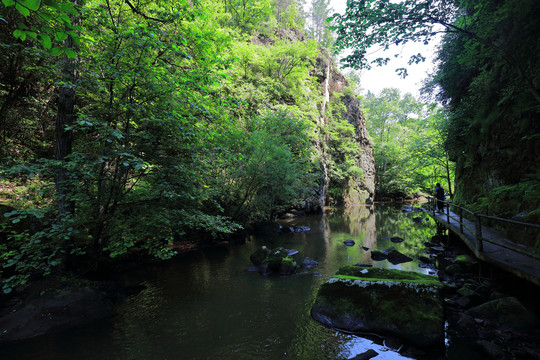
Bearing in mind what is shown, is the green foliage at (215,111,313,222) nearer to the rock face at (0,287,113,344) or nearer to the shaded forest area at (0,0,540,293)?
the shaded forest area at (0,0,540,293)

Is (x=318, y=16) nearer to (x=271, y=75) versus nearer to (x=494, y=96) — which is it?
(x=271, y=75)

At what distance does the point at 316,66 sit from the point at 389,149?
23536 mm

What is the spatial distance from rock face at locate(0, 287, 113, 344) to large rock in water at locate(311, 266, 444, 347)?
Result: 19.1 feet

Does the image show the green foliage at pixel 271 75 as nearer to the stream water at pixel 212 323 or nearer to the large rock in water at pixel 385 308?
the stream water at pixel 212 323

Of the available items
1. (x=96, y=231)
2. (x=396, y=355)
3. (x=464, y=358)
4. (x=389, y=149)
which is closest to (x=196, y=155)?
(x=96, y=231)

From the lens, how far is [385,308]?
5082 millimetres

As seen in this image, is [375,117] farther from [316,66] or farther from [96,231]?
[96,231]

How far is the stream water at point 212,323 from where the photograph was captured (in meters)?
4.78

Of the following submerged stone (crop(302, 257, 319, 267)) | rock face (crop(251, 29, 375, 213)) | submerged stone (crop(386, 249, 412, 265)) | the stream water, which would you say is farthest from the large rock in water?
rock face (crop(251, 29, 375, 213))

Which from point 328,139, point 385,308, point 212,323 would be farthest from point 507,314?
point 328,139

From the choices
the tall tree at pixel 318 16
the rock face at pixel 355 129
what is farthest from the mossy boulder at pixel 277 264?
the tall tree at pixel 318 16

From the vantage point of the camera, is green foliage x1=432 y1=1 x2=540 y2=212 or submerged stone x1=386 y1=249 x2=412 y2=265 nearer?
green foliage x1=432 y1=1 x2=540 y2=212

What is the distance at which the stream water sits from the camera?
4777 mm

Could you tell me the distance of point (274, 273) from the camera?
9219 millimetres
